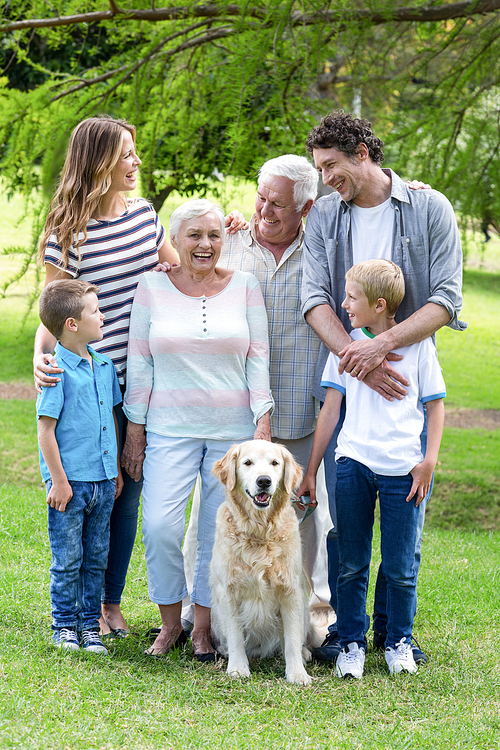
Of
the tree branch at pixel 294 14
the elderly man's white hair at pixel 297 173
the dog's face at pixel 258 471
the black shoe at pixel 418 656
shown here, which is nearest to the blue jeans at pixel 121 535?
the dog's face at pixel 258 471

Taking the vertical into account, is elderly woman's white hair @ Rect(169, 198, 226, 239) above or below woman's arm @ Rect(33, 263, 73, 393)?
above

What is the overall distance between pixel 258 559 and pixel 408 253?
1.54 meters

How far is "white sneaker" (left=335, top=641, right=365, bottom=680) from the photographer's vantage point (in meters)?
3.25

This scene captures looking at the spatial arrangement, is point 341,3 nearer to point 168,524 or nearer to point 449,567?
point 168,524

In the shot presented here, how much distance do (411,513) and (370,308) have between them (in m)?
0.89

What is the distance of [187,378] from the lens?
3432mm

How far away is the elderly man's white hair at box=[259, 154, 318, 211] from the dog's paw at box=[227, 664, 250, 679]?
2188 mm

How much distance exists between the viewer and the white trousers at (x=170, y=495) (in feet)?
11.2

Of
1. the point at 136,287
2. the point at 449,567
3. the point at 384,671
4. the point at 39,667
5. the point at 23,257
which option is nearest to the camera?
the point at 39,667

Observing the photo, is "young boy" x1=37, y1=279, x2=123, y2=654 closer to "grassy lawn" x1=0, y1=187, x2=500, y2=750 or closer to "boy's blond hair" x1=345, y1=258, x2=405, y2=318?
"grassy lawn" x1=0, y1=187, x2=500, y2=750

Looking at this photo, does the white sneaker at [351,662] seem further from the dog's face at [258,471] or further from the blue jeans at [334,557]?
the dog's face at [258,471]

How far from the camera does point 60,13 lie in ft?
16.1

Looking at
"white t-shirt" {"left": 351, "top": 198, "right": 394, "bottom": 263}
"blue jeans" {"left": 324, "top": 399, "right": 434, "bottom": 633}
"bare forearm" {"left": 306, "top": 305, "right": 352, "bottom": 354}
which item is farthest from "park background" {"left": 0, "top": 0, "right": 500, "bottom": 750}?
"bare forearm" {"left": 306, "top": 305, "right": 352, "bottom": 354}

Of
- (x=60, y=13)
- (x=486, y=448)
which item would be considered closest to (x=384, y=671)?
(x=60, y=13)
